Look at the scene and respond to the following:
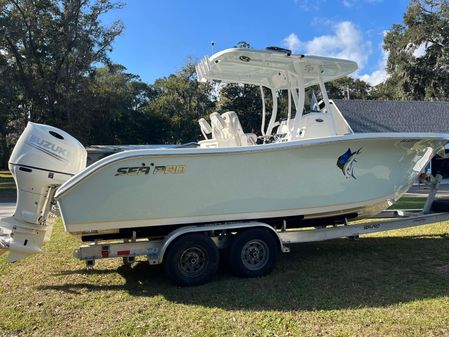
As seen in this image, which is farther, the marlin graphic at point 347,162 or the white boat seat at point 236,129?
the white boat seat at point 236,129

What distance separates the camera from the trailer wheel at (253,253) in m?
5.34

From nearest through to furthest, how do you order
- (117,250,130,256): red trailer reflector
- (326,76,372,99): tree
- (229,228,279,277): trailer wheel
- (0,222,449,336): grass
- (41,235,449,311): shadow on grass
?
(0,222,449,336): grass, (41,235,449,311): shadow on grass, (117,250,130,256): red trailer reflector, (229,228,279,277): trailer wheel, (326,76,372,99): tree

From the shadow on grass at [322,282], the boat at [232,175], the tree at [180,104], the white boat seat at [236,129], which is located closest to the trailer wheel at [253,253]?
the shadow on grass at [322,282]

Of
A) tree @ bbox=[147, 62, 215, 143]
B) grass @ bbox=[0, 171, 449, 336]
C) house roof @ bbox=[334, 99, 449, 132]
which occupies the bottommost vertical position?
grass @ bbox=[0, 171, 449, 336]

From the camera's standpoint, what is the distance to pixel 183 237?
16.8 feet

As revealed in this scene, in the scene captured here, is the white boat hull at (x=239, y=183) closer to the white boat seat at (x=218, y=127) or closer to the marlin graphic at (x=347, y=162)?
the marlin graphic at (x=347, y=162)

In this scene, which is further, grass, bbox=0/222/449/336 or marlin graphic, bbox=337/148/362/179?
marlin graphic, bbox=337/148/362/179

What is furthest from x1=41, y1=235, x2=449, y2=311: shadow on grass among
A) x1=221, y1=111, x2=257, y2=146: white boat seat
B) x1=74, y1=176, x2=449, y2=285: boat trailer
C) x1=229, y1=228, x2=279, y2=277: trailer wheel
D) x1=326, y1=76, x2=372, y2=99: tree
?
x1=326, y1=76, x2=372, y2=99: tree

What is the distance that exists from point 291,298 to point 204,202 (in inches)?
59.2

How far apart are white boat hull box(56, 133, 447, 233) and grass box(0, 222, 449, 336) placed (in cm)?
81

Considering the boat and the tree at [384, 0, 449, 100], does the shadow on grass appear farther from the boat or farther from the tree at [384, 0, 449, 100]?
the tree at [384, 0, 449, 100]

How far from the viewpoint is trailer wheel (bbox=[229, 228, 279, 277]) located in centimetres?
534

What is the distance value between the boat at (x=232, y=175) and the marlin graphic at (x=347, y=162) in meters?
0.01

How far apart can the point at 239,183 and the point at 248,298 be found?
1384 mm
